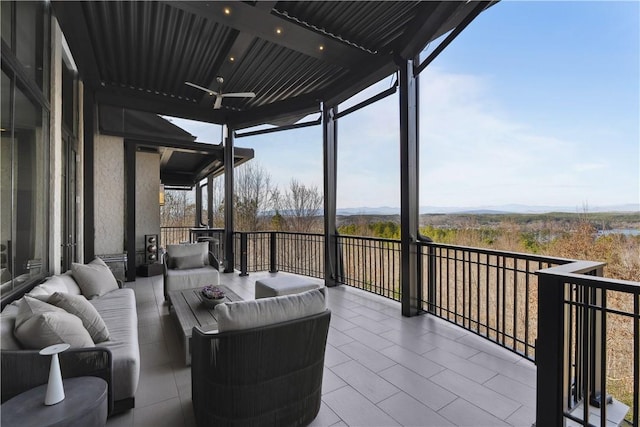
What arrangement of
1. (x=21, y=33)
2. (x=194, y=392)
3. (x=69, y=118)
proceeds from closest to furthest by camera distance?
(x=194, y=392) < (x=21, y=33) < (x=69, y=118)

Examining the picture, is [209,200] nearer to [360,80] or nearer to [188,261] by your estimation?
[188,261]

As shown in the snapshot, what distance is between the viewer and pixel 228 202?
6.95 m

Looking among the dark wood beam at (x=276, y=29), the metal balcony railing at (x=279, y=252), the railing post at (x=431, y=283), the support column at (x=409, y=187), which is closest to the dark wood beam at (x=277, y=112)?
the dark wood beam at (x=276, y=29)

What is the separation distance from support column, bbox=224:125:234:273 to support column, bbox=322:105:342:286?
264 cm

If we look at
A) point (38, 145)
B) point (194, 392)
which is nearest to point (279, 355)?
point (194, 392)

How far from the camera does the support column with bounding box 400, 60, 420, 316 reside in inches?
151

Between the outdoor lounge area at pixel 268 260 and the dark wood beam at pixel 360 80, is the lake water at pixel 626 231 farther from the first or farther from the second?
the dark wood beam at pixel 360 80

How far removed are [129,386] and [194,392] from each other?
0.48 metres

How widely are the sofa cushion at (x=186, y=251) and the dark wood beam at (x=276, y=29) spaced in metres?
3.38

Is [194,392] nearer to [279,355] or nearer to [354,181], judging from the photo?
[279,355]

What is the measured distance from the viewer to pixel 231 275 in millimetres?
6582

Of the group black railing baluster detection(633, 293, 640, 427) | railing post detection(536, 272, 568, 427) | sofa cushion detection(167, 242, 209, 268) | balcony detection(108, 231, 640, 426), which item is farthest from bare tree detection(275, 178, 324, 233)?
black railing baluster detection(633, 293, 640, 427)

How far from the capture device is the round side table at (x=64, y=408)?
1335 millimetres

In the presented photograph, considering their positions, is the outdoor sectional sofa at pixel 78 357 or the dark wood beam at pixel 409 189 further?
the dark wood beam at pixel 409 189
